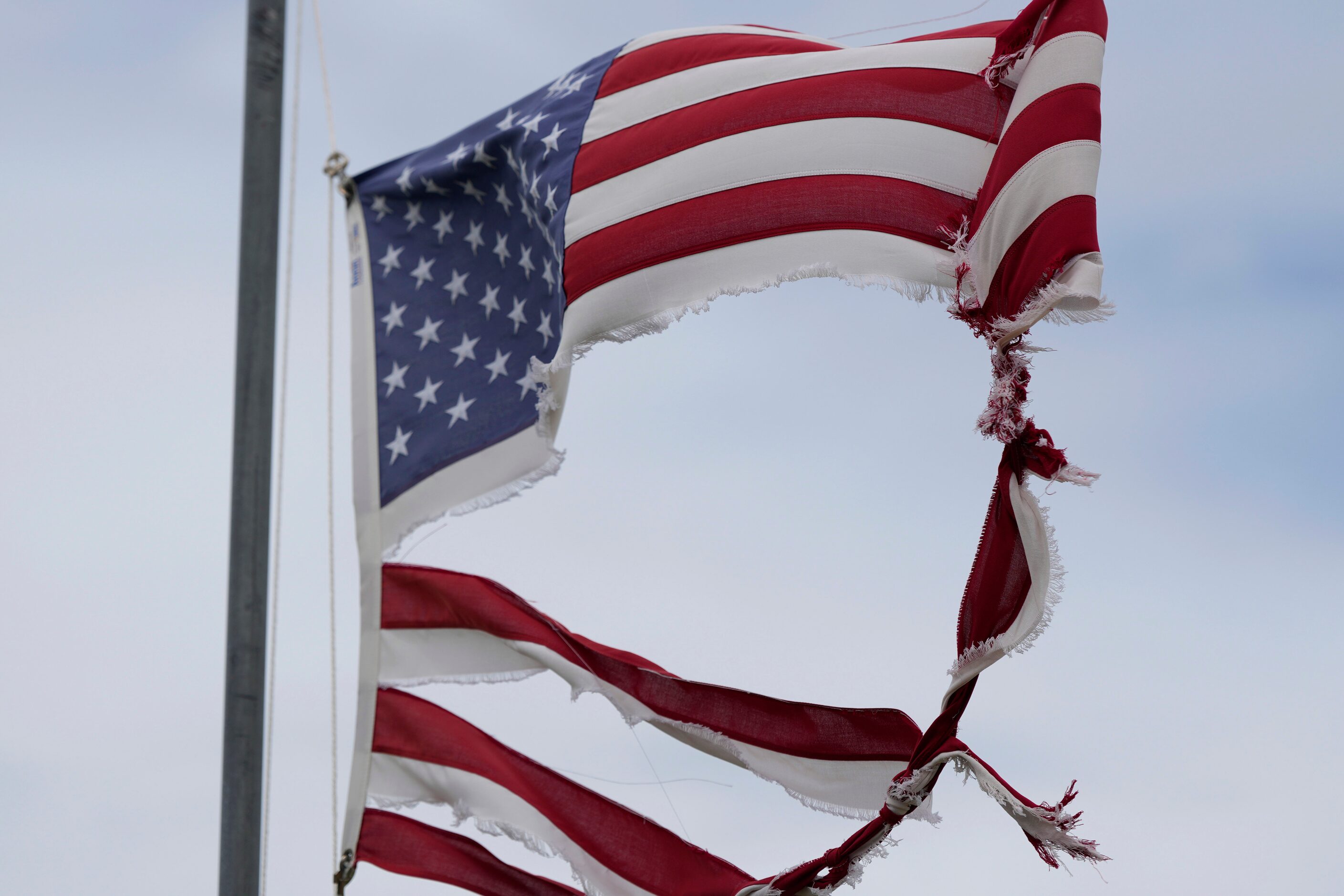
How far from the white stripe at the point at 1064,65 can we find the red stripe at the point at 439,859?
3084mm

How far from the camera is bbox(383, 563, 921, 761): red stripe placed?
4129 mm

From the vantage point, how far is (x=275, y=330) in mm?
3047

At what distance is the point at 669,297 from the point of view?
4160 millimetres

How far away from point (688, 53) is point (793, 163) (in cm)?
90

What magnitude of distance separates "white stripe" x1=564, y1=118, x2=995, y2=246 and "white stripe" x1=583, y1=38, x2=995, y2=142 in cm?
23

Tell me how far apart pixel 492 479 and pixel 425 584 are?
0.52 meters

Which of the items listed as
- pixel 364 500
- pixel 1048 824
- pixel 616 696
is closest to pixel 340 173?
pixel 364 500

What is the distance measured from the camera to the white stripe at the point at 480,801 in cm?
431

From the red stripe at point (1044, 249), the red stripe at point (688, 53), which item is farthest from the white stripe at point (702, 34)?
the red stripe at point (1044, 249)

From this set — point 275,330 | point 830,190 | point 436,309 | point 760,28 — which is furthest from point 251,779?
point 760,28

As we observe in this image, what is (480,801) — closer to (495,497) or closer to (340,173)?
(495,497)

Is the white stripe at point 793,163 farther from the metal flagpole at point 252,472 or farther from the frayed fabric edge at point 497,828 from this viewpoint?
the frayed fabric edge at point 497,828

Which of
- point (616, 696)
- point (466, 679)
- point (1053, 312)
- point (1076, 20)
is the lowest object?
point (616, 696)

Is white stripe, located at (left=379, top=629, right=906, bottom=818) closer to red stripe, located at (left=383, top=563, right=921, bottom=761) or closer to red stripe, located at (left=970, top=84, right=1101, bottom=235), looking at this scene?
red stripe, located at (left=383, top=563, right=921, bottom=761)
